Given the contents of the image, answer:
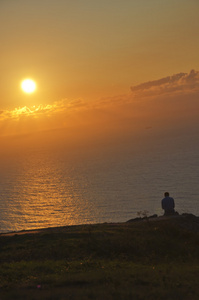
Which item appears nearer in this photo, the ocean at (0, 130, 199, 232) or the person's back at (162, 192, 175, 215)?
the person's back at (162, 192, 175, 215)

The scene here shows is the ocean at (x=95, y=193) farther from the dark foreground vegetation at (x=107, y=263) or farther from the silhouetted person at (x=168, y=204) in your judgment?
the dark foreground vegetation at (x=107, y=263)

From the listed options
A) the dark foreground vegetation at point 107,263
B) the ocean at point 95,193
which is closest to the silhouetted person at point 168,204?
the dark foreground vegetation at point 107,263

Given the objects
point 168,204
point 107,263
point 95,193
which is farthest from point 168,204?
point 95,193

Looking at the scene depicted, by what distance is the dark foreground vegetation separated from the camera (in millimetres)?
11188

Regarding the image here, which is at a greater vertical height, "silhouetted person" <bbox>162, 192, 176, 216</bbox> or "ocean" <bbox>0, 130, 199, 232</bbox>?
"ocean" <bbox>0, 130, 199, 232</bbox>

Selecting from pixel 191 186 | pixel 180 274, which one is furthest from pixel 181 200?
pixel 180 274

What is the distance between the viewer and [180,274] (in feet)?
43.0

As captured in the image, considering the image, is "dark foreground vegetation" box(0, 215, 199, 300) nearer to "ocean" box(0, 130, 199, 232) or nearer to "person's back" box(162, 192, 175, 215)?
"person's back" box(162, 192, 175, 215)

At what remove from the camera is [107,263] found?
15.1m

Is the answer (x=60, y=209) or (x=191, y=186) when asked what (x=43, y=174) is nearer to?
(x=60, y=209)

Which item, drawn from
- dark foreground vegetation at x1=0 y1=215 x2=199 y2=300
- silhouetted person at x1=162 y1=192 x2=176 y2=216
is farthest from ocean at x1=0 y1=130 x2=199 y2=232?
dark foreground vegetation at x1=0 y1=215 x2=199 y2=300

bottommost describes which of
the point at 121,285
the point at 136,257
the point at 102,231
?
the point at 121,285

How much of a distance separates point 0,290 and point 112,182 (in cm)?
9117

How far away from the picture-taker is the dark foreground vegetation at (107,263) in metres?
11.2
